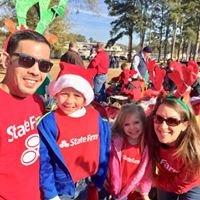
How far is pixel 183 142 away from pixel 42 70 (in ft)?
4.58

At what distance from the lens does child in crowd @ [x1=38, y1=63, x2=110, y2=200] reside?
10.1 ft

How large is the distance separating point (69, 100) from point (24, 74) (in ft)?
2.38

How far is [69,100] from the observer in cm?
324

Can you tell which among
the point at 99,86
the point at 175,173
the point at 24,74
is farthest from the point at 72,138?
the point at 99,86

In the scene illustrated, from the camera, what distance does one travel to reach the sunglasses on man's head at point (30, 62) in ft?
8.40

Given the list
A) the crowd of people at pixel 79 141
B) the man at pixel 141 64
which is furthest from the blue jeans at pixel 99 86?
the crowd of people at pixel 79 141

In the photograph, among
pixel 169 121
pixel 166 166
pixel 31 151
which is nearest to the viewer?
pixel 31 151

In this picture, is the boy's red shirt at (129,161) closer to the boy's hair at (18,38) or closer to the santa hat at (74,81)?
the santa hat at (74,81)

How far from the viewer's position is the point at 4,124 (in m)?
2.49

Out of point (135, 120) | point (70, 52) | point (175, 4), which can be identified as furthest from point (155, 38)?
point (135, 120)

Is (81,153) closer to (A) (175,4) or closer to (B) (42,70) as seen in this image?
(B) (42,70)

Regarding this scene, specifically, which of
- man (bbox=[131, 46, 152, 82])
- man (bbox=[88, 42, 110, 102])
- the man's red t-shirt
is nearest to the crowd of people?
the man's red t-shirt

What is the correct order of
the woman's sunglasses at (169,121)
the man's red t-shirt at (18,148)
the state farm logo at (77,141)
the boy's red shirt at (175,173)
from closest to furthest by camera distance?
the man's red t-shirt at (18,148)
the state farm logo at (77,141)
the woman's sunglasses at (169,121)
the boy's red shirt at (175,173)

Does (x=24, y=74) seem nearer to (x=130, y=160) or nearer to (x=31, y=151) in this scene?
(x=31, y=151)
